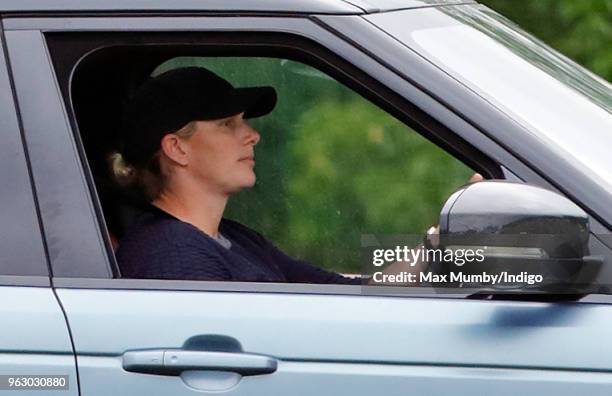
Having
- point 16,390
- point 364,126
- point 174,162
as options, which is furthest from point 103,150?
point 16,390

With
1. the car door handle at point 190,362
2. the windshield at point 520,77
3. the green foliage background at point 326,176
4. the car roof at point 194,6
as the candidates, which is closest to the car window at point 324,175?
the green foliage background at point 326,176

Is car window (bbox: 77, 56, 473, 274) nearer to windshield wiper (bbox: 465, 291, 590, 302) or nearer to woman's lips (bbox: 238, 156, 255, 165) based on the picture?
woman's lips (bbox: 238, 156, 255, 165)

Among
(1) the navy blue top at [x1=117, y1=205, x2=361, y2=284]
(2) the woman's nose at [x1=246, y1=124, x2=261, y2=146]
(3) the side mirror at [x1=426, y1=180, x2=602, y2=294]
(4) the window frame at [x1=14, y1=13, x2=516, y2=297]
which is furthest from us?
(2) the woman's nose at [x1=246, y1=124, x2=261, y2=146]

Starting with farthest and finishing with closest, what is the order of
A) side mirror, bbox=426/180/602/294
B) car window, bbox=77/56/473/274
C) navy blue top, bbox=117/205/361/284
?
car window, bbox=77/56/473/274 < navy blue top, bbox=117/205/361/284 < side mirror, bbox=426/180/602/294

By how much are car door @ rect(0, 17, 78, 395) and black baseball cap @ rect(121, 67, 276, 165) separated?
2.30 feet

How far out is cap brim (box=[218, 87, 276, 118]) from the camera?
3.67 metres

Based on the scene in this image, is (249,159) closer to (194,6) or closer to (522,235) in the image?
(194,6)

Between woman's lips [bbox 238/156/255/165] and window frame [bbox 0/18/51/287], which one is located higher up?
woman's lips [bbox 238/156/255/165]

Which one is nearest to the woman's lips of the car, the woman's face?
the woman's face

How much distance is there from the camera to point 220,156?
369 cm

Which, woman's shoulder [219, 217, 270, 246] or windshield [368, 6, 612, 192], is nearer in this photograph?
windshield [368, 6, 612, 192]

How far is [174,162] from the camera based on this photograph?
3699mm

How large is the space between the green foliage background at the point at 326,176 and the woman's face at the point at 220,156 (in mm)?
96

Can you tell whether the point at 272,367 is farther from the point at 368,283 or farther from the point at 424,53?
the point at 424,53
